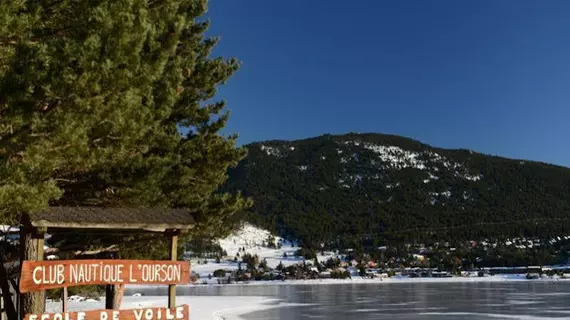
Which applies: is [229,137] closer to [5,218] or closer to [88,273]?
[5,218]

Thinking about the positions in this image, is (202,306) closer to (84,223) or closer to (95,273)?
(84,223)

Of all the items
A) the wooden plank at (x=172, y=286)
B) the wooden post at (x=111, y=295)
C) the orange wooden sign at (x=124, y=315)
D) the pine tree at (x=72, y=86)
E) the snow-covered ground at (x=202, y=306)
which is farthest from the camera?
the snow-covered ground at (x=202, y=306)

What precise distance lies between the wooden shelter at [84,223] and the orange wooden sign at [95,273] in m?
0.61

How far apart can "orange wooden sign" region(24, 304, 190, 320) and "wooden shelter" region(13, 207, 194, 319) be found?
490 mm

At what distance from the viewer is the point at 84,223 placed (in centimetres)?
1202

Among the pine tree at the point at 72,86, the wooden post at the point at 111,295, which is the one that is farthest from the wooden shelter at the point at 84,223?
the wooden post at the point at 111,295

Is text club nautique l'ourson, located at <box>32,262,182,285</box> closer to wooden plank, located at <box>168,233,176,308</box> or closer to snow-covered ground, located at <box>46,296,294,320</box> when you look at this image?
wooden plank, located at <box>168,233,176,308</box>

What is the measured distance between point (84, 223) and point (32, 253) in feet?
5.03

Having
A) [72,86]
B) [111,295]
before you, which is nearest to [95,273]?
[72,86]

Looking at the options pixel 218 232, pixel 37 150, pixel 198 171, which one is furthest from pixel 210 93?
pixel 37 150

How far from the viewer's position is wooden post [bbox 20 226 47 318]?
11.7m

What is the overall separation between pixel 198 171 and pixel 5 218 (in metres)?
7.05

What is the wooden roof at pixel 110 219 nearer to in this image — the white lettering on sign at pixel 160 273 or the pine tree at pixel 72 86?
the pine tree at pixel 72 86

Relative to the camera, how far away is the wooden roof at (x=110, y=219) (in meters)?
11.6
